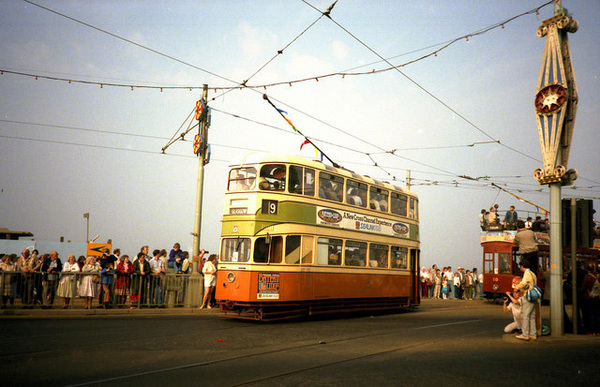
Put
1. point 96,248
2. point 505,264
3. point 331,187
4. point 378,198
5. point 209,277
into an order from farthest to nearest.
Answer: point 96,248
point 505,264
point 378,198
point 209,277
point 331,187

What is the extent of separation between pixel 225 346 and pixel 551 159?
8.46 m

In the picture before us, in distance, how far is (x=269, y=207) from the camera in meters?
14.0

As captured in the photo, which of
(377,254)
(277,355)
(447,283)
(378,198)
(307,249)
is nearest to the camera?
(277,355)

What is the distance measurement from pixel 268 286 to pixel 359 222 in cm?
451

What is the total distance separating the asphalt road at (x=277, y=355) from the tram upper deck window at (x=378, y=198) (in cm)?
550

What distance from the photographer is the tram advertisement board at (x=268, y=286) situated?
44.4ft

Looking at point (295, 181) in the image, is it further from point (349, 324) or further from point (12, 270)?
point (12, 270)

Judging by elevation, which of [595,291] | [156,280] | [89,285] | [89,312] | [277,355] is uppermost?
[595,291]

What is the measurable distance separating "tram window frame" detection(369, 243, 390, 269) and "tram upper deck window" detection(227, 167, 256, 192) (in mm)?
5371

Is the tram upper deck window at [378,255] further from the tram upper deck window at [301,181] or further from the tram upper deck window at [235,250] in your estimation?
the tram upper deck window at [235,250]

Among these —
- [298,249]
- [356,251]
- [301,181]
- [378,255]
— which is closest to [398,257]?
[378,255]

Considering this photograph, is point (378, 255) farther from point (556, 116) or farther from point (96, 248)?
point (96, 248)

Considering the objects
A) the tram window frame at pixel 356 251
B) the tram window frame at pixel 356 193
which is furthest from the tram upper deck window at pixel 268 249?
the tram window frame at pixel 356 193

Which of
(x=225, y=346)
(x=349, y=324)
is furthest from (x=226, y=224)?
(x=225, y=346)
